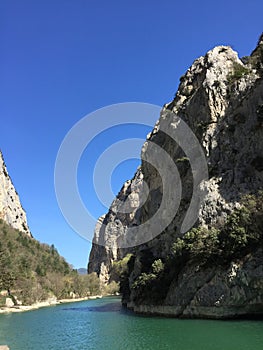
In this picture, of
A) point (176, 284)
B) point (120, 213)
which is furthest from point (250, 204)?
point (120, 213)

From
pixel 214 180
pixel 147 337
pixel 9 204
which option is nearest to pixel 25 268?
pixel 9 204

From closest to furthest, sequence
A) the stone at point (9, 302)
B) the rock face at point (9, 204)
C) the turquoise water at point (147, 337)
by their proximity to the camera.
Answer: the turquoise water at point (147, 337), the stone at point (9, 302), the rock face at point (9, 204)

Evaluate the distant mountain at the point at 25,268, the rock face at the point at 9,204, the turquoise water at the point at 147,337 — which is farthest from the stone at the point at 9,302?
the rock face at the point at 9,204

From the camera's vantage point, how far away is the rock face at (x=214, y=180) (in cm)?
3163

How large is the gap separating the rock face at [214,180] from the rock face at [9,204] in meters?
65.2

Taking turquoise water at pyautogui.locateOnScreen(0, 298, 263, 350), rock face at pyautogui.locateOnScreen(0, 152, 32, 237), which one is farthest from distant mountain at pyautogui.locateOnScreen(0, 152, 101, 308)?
turquoise water at pyautogui.locateOnScreen(0, 298, 263, 350)

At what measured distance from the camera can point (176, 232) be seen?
46.4m

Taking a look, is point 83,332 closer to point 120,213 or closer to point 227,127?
point 227,127

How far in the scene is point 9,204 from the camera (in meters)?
120

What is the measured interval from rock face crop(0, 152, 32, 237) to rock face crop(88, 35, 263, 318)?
214ft

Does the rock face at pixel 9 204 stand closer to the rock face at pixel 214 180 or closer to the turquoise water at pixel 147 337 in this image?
the rock face at pixel 214 180

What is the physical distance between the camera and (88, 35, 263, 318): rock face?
3163 cm

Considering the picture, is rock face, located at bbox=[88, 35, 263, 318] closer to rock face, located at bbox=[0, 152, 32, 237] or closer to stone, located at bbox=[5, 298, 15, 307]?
stone, located at bbox=[5, 298, 15, 307]

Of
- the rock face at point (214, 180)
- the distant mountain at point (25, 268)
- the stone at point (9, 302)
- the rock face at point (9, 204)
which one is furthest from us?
the rock face at point (9, 204)
